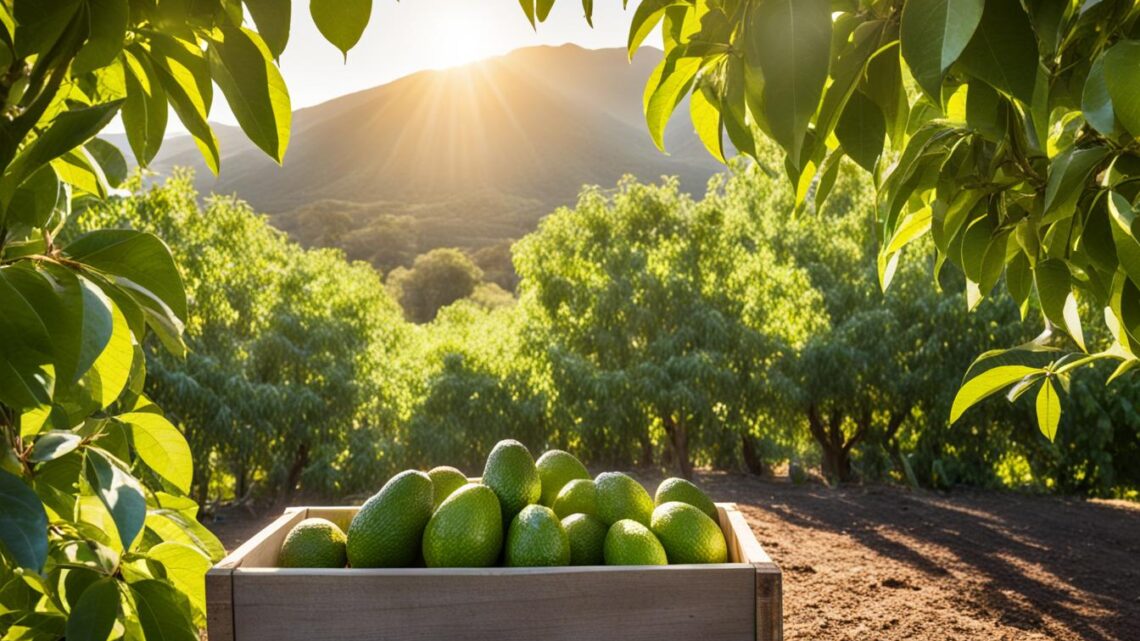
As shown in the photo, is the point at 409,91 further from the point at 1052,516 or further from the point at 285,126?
the point at 285,126

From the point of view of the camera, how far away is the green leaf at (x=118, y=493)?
657mm

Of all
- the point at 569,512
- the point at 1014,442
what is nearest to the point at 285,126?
the point at 569,512

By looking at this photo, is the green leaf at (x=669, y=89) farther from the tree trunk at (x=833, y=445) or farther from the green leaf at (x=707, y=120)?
the tree trunk at (x=833, y=445)

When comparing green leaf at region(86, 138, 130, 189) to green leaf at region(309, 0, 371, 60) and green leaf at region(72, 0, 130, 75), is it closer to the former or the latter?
green leaf at region(72, 0, 130, 75)

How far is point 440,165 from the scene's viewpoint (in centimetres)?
4834

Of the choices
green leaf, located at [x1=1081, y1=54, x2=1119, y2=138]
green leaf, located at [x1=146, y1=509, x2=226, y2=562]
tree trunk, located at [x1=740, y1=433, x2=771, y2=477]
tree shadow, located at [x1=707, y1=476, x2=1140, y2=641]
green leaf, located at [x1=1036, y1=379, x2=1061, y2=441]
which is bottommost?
tree shadow, located at [x1=707, y1=476, x2=1140, y2=641]

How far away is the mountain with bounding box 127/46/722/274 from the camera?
142ft

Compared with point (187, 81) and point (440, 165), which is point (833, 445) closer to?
point (187, 81)

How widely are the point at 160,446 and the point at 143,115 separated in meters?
0.40

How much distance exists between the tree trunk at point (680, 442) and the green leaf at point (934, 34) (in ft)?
21.5

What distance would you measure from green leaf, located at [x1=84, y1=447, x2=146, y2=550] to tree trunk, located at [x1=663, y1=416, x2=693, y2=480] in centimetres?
629

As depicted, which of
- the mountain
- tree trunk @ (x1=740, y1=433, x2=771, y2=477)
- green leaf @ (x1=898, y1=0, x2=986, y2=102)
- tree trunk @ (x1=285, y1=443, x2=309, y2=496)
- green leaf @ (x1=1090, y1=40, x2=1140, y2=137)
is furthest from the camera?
the mountain

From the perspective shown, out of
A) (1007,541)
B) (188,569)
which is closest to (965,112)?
(188,569)

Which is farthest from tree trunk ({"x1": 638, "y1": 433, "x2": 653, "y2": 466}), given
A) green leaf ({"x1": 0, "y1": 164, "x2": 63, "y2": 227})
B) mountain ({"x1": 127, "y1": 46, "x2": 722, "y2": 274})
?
mountain ({"x1": 127, "y1": 46, "x2": 722, "y2": 274})
